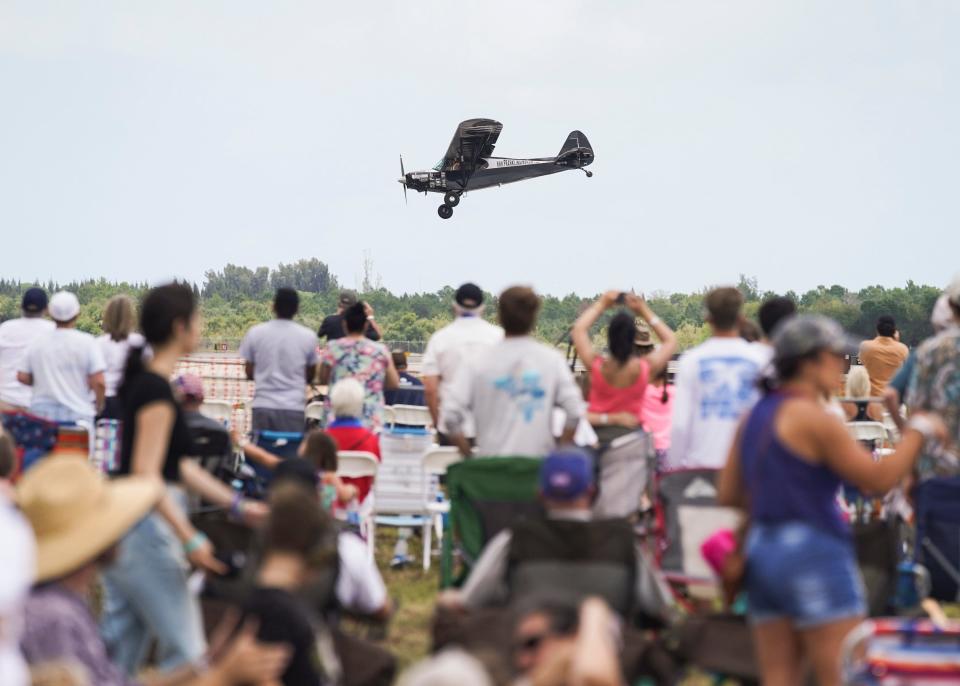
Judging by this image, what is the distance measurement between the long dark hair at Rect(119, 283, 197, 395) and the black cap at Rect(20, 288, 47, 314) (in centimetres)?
517

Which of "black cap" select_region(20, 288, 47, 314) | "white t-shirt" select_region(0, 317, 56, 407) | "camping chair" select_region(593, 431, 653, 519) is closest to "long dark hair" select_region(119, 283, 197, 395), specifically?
"camping chair" select_region(593, 431, 653, 519)

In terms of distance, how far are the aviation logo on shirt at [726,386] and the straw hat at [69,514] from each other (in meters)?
3.12

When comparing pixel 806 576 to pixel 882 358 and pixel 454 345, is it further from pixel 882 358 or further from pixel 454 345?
pixel 882 358

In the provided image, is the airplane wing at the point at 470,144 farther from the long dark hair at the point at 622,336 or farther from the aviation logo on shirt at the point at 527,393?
the aviation logo on shirt at the point at 527,393

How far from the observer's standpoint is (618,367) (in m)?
7.39

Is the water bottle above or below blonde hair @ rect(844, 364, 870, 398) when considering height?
below

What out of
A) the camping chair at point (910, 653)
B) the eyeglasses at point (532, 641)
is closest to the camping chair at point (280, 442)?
the camping chair at point (910, 653)

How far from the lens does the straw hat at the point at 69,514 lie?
3.29 metres

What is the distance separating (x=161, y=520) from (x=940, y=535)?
116 inches

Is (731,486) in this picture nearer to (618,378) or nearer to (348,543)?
(348,543)

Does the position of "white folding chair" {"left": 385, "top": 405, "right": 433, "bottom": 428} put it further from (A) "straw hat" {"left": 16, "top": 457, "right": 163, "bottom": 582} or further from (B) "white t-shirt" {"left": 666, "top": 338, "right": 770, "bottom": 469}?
(A) "straw hat" {"left": 16, "top": 457, "right": 163, "bottom": 582}

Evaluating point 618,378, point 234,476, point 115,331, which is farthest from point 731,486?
point 115,331

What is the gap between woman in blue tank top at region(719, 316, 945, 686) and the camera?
3.68m

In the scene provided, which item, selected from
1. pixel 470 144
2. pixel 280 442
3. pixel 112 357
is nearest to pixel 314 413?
pixel 112 357
